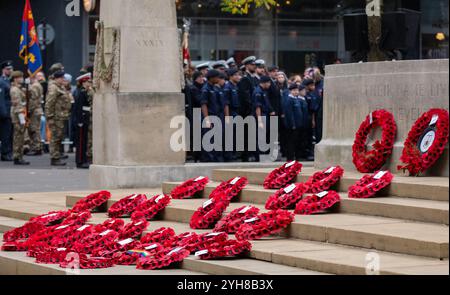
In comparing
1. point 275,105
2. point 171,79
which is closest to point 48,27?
point 275,105

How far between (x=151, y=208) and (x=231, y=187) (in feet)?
3.02

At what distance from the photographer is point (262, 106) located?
24688 millimetres

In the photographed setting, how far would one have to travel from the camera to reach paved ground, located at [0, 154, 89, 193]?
64.3 feet

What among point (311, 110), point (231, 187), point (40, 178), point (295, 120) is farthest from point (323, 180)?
point (311, 110)

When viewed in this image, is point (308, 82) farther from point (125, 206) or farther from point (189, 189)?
point (125, 206)

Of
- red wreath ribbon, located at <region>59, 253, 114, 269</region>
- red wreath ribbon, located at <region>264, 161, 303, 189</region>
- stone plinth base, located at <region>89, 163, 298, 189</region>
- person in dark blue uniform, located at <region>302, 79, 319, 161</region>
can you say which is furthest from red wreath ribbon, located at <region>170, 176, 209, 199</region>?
person in dark blue uniform, located at <region>302, 79, 319, 161</region>

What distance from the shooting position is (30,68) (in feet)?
98.6

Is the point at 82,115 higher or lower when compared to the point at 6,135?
higher

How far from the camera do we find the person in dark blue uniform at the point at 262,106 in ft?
80.0

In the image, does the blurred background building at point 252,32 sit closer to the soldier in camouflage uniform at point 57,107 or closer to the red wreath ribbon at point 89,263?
the soldier in camouflage uniform at point 57,107

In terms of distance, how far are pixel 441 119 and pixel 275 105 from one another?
12496 millimetres

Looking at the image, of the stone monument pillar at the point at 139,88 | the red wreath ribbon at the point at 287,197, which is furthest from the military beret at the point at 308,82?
the red wreath ribbon at the point at 287,197

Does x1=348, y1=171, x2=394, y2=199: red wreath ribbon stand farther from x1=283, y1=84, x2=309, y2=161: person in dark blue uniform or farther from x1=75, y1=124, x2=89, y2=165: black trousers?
x1=75, y1=124, x2=89, y2=165: black trousers

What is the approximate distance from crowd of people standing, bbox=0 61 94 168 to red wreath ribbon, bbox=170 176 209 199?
33.2 ft
